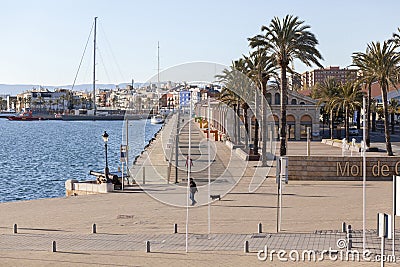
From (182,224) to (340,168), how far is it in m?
16.0

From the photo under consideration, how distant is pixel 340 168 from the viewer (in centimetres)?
3728

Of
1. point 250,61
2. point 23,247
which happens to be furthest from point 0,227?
Result: point 250,61

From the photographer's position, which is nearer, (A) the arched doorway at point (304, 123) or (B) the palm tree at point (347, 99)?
(B) the palm tree at point (347, 99)

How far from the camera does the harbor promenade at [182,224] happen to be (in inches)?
720

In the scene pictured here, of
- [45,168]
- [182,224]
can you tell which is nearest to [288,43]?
[182,224]

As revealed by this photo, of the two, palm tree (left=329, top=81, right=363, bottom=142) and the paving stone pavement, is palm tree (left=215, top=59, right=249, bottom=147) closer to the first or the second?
palm tree (left=329, top=81, right=363, bottom=142)

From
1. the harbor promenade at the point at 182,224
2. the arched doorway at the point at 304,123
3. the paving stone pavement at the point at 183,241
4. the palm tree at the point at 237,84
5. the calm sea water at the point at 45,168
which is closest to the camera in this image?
the harbor promenade at the point at 182,224

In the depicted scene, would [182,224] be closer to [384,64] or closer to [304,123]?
[384,64]

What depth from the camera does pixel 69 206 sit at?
29.1 m

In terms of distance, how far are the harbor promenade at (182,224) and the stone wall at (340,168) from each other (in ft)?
2.71

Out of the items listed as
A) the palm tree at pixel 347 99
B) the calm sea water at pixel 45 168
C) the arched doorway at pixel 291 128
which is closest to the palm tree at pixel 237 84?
the calm sea water at pixel 45 168

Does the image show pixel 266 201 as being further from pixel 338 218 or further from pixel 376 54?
pixel 376 54

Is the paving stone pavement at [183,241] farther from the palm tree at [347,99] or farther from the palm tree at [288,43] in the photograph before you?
the palm tree at [347,99]

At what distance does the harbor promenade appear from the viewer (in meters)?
18.3
